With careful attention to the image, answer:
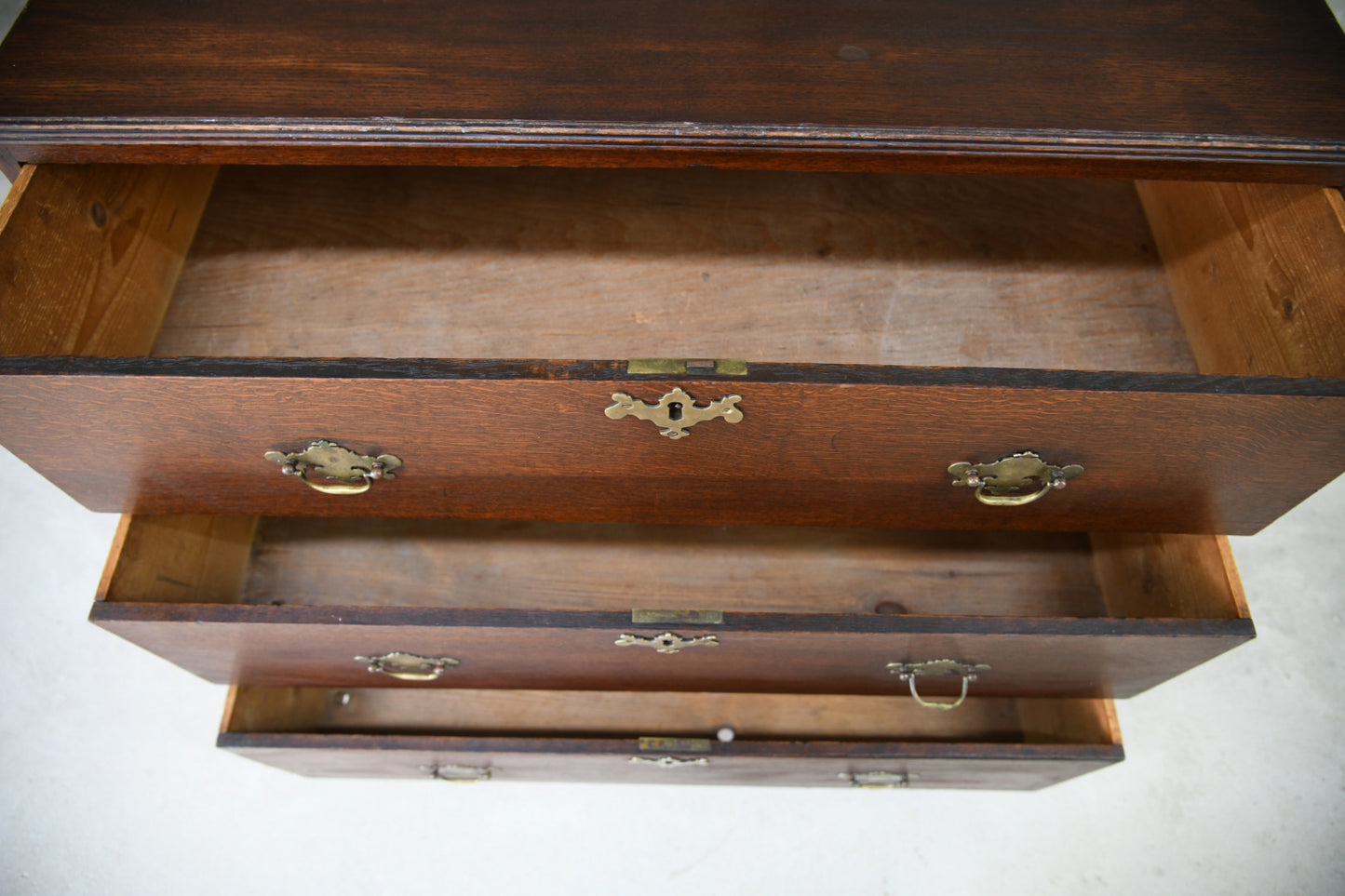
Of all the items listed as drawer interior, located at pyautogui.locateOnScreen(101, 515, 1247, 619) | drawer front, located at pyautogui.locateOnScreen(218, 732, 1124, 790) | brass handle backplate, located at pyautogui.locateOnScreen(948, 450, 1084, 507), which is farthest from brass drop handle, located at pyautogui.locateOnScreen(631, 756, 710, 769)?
brass handle backplate, located at pyautogui.locateOnScreen(948, 450, 1084, 507)

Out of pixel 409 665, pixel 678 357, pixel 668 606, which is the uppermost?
pixel 678 357

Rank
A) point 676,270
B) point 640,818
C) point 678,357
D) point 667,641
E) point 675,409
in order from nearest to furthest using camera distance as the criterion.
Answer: point 675,409, point 667,641, point 678,357, point 676,270, point 640,818

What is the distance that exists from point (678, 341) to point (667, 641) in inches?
14.6

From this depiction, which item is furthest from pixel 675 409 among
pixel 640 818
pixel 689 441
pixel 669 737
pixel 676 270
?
pixel 640 818

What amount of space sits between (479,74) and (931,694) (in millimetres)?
884

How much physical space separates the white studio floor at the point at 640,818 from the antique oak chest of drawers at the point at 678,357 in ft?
0.50

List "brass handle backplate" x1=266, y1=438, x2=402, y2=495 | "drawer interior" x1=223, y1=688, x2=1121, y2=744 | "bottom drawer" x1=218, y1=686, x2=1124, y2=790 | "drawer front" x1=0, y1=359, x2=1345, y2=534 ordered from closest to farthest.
Result: "drawer front" x1=0, y1=359, x2=1345, y2=534 → "brass handle backplate" x1=266, y1=438, x2=402, y2=495 → "bottom drawer" x1=218, y1=686, x2=1124, y2=790 → "drawer interior" x1=223, y1=688, x2=1121, y2=744

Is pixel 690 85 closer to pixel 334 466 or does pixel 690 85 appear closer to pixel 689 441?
pixel 689 441

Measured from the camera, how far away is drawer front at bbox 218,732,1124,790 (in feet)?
3.39

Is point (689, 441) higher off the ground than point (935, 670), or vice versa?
point (689, 441)

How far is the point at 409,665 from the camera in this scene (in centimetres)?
96

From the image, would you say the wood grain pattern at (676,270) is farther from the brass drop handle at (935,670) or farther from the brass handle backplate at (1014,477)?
the brass drop handle at (935,670)

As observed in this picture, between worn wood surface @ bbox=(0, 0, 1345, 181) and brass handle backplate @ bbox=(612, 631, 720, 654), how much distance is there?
0.46 metres

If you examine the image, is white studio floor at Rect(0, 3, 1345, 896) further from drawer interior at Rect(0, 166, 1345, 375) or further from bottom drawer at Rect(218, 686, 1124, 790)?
drawer interior at Rect(0, 166, 1345, 375)
